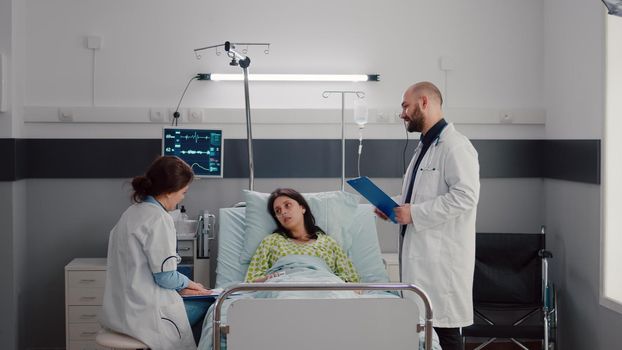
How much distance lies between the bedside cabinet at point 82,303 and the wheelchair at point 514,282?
7.40 ft

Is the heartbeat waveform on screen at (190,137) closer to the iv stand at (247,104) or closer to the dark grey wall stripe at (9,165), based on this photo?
the iv stand at (247,104)

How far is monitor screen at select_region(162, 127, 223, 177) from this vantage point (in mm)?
4754

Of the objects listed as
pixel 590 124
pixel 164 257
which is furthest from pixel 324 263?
pixel 590 124

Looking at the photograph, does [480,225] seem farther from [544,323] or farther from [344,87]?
[344,87]

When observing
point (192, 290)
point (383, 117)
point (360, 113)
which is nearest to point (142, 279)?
point (192, 290)

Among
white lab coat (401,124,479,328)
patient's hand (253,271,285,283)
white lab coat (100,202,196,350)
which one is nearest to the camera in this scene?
white lab coat (100,202,196,350)

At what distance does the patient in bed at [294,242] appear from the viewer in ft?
13.5

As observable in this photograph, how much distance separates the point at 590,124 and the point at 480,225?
3.67 feet

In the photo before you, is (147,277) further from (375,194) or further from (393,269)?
(393,269)

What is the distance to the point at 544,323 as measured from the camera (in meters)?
4.34

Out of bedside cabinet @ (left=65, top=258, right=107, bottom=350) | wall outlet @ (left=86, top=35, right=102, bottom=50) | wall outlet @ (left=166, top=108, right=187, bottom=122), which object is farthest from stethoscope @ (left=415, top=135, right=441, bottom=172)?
wall outlet @ (left=86, top=35, right=102, bottom=50)

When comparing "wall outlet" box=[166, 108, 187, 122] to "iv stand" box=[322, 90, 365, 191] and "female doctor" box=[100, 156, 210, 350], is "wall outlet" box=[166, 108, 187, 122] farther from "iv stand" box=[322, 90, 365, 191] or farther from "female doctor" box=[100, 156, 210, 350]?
"female doctor" box=[100, 156, 210, 350]

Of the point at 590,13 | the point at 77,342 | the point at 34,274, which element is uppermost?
the point at 590,13

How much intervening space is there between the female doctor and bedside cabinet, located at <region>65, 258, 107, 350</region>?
1.42 meters
